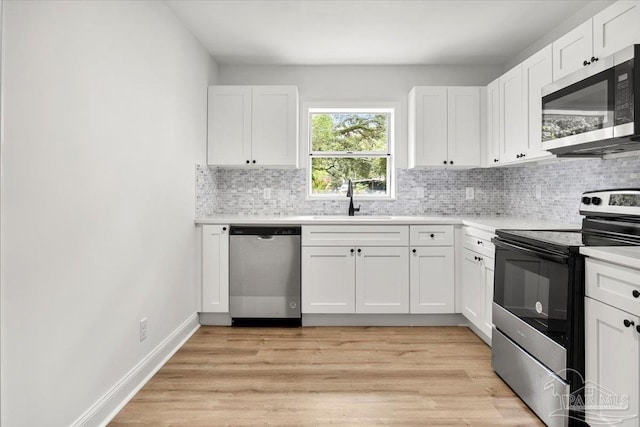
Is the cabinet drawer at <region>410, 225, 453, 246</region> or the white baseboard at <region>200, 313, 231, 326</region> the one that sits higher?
the cabinet drawer at <region>410, 225, 453, 246</region>

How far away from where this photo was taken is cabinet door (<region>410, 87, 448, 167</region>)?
144 inches

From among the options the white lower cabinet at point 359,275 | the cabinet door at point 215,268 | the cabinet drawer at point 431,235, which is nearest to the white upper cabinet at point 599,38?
the cabinet drawer at point 431,235

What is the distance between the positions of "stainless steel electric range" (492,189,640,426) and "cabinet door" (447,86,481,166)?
1.32m

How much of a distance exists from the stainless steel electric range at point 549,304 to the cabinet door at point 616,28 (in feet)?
2.51

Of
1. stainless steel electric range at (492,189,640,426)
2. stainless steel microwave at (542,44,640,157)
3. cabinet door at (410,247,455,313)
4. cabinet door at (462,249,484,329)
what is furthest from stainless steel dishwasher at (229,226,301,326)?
stainless steel microwave at (542,44,640,157)

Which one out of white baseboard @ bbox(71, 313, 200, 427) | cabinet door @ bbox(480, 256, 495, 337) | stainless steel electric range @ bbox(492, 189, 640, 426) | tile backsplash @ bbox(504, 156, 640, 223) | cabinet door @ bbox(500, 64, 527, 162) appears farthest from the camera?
cabinet door @ bbox(500, 64, 527, 162)

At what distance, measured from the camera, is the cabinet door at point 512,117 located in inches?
115

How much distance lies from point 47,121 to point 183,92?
5.36ft

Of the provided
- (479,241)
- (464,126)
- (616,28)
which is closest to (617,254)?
(616,28)

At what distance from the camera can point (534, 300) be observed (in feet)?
6.56

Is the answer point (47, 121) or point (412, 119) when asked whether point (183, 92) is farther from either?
point (412, 119)

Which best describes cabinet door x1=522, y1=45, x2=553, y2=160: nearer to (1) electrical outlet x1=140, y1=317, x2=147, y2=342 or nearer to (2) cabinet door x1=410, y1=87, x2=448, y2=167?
(2) cabinet door x1=410, y1=87, x2=448, y2=167

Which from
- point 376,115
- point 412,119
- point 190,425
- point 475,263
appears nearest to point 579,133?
point 475,263

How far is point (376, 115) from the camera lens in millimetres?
4070
